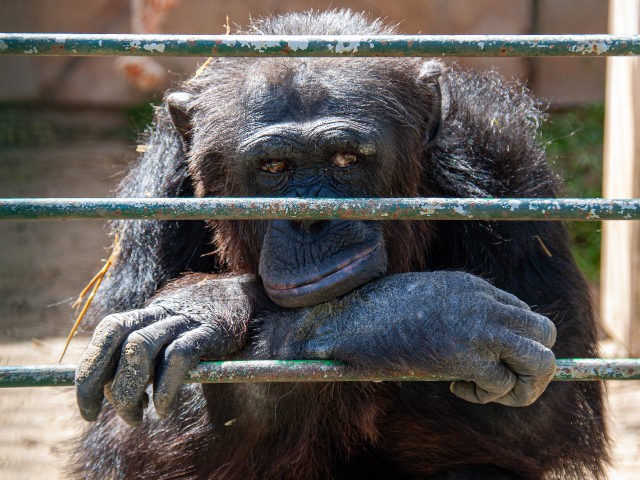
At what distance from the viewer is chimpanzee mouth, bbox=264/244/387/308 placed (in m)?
3.77

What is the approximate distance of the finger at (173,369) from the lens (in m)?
3.13

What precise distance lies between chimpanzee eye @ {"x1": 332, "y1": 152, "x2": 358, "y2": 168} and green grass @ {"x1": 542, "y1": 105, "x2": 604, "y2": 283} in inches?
232

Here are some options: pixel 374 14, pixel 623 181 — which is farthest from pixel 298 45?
pixel 374 14

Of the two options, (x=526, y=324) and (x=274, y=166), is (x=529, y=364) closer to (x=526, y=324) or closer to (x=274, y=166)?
(x=526, y=324)

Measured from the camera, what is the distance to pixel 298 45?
289 centimetres

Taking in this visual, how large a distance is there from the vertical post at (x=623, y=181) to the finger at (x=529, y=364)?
4.83 metres

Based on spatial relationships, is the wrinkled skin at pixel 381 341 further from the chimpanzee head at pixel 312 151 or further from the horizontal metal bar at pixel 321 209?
the horizontal metal bar at pixel 321 209

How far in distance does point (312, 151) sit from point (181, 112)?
3.65 feet

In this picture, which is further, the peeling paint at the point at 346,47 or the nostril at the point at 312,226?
the nostril at the point at 312,226

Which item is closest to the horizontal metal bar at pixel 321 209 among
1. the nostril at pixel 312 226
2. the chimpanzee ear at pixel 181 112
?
the nostril at pixel 312 226

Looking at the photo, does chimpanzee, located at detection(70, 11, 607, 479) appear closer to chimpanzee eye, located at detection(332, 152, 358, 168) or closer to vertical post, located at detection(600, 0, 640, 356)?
chimpanzee eye, located at detection(332, 152, 358, 168)

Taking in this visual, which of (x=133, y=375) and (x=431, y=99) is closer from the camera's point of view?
(x=133, y=375)

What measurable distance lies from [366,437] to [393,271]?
2.80 ft

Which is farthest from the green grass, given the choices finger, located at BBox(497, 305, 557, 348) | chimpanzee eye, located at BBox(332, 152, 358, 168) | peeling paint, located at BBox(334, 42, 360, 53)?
peeling paint, located at BBox(334, 42, 360, 53)
